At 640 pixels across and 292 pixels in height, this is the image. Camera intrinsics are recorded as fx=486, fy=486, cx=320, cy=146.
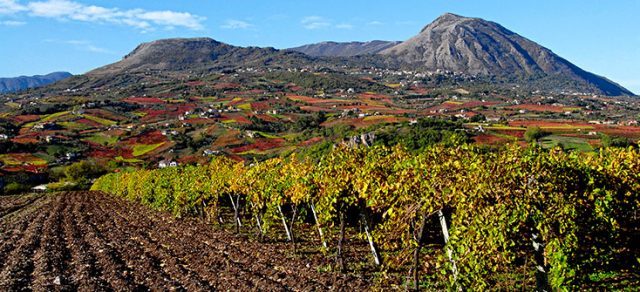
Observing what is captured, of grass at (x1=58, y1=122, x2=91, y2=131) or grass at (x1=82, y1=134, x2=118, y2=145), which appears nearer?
grass at (x1=82, y1=134, x2=118, y2=145)

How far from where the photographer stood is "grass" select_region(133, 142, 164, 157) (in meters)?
128

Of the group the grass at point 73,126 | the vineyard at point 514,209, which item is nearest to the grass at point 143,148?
the grass at point 73,126

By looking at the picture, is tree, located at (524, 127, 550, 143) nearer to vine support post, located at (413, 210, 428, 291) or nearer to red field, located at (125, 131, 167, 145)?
→ vine support post, located at (413, 210, 428, 291)

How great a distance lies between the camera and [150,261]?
21.0m

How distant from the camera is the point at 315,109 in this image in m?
194

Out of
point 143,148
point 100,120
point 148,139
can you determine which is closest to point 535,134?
point 143,148

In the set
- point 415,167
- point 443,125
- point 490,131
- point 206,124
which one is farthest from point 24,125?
point 415,167

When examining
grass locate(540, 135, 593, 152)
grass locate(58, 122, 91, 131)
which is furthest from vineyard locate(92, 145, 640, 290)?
grass locate(58, 122, 91, 131)

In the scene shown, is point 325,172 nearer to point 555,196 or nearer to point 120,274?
point 120,274

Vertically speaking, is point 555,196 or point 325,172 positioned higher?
point 555,196

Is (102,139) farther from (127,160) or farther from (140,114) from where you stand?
(140,114)

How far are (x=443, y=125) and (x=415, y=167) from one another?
315ft

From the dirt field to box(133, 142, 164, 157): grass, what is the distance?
98.2 m

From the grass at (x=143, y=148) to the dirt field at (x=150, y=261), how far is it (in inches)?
3867
